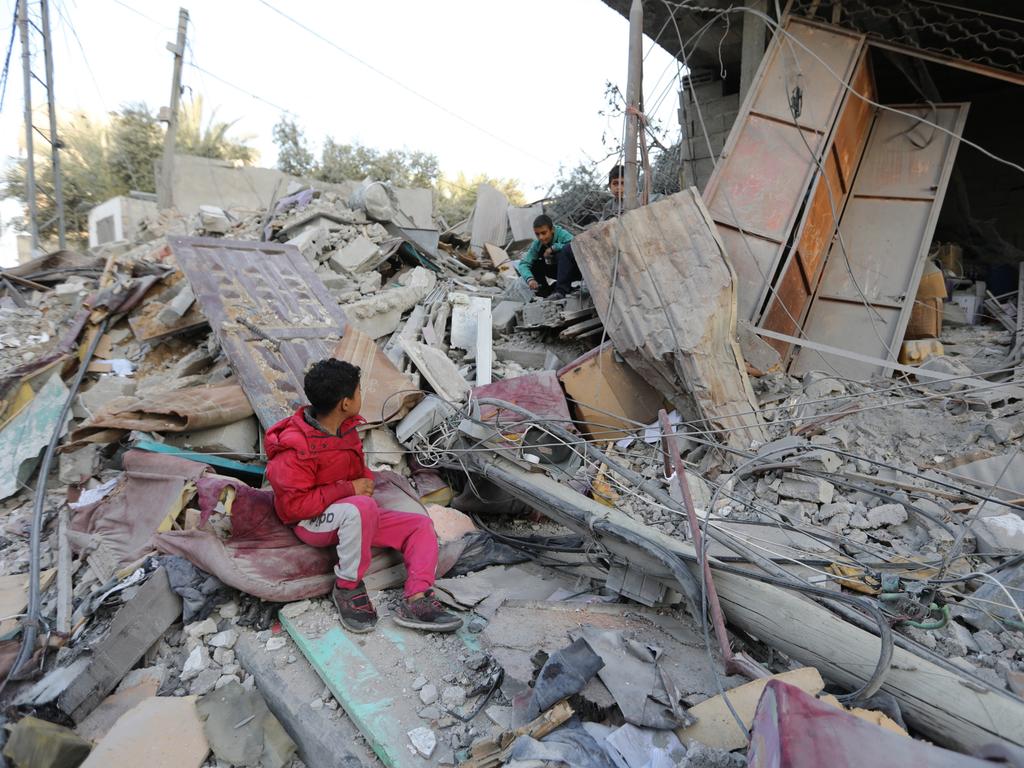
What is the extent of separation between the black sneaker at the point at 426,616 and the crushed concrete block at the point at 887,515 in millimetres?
2376

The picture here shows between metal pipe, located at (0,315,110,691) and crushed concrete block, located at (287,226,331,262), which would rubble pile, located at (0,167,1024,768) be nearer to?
metal pipe, located at (0,315,110,691)

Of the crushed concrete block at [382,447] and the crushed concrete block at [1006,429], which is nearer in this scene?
the crushed concrete block at [1006,429]

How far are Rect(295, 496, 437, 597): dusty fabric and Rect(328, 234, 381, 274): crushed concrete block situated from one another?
177 inches

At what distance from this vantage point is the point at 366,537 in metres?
3.03

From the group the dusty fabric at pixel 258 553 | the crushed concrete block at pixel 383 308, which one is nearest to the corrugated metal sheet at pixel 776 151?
the crushed concrete block at pixel 383 308

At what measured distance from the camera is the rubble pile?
2.29 meters

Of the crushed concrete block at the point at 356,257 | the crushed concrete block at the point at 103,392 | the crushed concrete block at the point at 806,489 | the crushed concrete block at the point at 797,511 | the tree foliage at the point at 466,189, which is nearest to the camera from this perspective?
the crushed concrete block at the point at 797,511

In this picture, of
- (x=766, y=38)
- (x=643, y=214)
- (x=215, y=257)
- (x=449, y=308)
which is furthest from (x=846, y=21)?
(x=215, y=257)

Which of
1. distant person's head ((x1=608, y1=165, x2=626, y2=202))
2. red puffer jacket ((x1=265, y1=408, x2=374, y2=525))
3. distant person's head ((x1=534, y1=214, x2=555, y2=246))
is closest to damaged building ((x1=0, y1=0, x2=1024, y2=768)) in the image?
red puffer jacket ((x1=265, y1=408, x2=374, y2=525))

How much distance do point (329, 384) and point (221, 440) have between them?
159cm

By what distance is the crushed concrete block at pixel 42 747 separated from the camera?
222 cm

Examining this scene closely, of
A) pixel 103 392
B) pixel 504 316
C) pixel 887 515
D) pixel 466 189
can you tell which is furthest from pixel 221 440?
pixel 466 189

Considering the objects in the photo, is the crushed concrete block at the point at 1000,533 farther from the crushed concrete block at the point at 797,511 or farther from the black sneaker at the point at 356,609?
the black sneaker at the point at 356,609

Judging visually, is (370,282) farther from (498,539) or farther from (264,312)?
(498,539)
